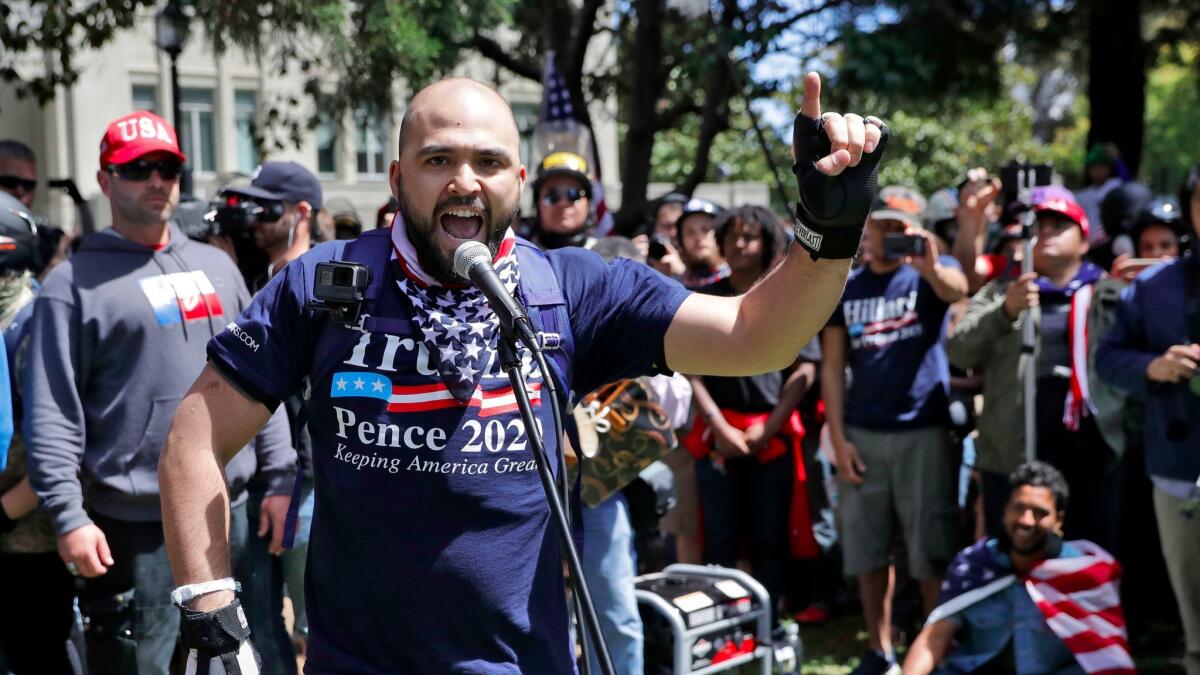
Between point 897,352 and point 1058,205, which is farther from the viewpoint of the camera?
point 897,352

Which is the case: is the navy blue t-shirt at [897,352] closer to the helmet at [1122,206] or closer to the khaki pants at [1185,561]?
the khaki pants at [1185,561]

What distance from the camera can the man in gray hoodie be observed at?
4.27 m

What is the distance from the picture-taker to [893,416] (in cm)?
634

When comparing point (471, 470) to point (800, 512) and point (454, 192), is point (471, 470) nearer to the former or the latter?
point (454, 192)

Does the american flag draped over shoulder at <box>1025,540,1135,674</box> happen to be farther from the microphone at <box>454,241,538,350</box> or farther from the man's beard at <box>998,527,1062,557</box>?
the microphone at <box>454,241,538,350</box>

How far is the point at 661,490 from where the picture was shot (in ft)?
18.2

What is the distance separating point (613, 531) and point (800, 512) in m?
1.91

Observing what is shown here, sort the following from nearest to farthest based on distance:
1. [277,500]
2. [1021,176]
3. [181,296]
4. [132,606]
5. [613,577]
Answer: [132,606] → [181,296] → [277,500] → [613,577] → [1021,176]

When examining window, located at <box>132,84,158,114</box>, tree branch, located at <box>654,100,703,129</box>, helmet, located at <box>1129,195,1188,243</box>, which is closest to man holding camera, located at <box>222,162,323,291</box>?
helmet, located at <box>1129,195,1188,243</box>

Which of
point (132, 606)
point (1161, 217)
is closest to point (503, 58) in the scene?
point (1161, 217)

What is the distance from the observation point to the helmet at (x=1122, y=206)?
8297 mm

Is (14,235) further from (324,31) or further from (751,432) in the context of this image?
(324,31)

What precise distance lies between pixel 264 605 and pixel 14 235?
5.06 ft

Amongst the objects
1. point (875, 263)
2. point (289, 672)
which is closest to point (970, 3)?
point (875, 263)
